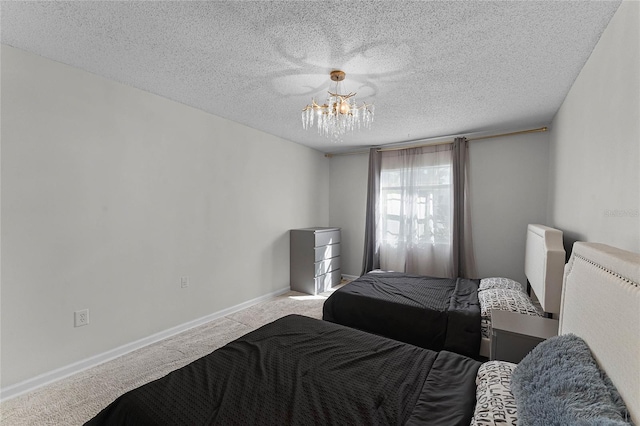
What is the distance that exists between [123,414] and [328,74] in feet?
7.80

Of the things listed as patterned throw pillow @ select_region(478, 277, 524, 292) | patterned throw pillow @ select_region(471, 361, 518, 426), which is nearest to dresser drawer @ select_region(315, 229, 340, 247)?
patterned throw pillow @ select_region(478, 277, 524, 292)

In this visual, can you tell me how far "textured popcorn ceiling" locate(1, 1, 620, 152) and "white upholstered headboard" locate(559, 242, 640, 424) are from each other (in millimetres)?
1338

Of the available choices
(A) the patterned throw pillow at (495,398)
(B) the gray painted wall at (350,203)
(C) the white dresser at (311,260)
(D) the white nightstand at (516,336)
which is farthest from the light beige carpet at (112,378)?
(D) the white nightstand at (516,336)

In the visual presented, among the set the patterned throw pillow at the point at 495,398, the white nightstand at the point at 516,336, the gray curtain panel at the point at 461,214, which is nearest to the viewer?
the patterned throw pillow at the point at 495,398

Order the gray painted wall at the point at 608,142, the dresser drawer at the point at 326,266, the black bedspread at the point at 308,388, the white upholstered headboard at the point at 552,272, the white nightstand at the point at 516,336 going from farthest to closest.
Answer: the dresser drawer at the point at 326,266
the white upholstered headboard at the point at 552,272
the white nightstand at the point at 516,336
the gray painted wall at the point at 608,142
the black bedspread at the point at 308,388

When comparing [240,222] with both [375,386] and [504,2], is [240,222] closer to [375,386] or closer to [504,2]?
[375,386]

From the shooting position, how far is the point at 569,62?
1.95 meters

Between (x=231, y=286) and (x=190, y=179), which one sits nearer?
(x=190, y=179)

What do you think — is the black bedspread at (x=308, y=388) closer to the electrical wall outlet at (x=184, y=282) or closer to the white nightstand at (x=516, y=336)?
the white nightstand at (x=516, y=336)

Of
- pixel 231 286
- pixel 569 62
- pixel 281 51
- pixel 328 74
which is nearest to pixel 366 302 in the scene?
pixel 231 286

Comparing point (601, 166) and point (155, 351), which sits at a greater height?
point (601, 166)

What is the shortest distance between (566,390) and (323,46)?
2.06 meters

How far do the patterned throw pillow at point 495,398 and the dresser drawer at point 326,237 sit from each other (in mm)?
3014

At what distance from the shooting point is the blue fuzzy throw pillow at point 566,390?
0.74 metres
